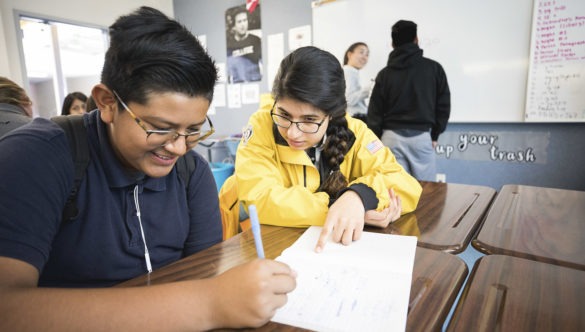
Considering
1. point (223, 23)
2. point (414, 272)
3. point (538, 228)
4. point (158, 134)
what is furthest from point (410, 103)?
point (223, 23)

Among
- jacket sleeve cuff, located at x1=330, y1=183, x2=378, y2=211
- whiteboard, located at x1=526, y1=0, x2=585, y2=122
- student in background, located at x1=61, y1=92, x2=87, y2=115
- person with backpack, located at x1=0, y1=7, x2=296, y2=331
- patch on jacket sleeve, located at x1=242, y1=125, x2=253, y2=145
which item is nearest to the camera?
person with backpack, located at x1=0, y1=7, x2=296, y2=331

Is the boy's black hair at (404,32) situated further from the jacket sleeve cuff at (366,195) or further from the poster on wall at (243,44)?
the poster on wall at (243,44)

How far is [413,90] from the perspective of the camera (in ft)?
7.33

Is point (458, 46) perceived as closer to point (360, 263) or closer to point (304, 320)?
point (360, 263)

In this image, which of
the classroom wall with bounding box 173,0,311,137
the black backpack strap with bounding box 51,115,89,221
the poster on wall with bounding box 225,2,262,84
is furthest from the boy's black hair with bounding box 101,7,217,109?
the poster on wall with bounding box 225,2,262,84

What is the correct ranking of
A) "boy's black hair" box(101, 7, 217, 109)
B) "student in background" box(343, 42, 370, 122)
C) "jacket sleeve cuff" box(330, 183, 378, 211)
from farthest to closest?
"student in background" box(343, 42, 370, 122) < "jacket sleeve cuff" box(330, 183, 378, 211) < "boy's black hair" box(101, 7, 217, 109)

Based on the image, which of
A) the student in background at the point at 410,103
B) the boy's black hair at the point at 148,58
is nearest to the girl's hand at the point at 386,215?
the boy's black hair at the point at 148,58

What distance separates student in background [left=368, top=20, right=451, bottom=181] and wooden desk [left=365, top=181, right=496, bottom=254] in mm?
1101

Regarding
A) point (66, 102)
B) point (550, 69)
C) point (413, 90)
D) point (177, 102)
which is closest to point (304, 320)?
point (177, 102)

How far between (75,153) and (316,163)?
74 centimetres

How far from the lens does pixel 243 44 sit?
396cm

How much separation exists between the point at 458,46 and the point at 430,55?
206mm

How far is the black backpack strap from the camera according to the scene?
1.95ft

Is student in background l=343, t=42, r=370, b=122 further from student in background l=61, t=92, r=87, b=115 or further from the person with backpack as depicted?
the person with backpack
